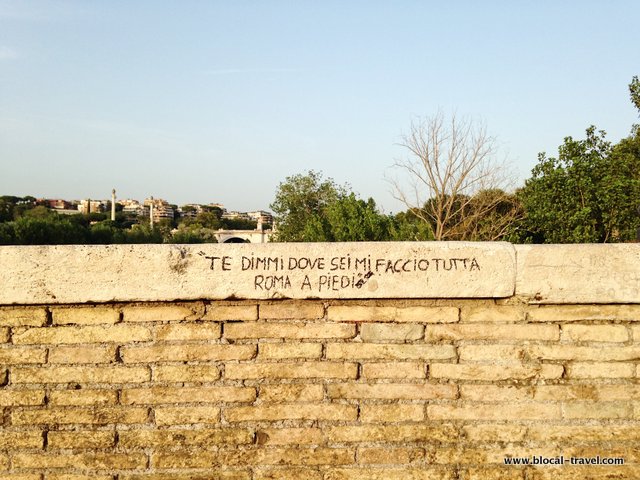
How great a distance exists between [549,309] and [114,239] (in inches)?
2377

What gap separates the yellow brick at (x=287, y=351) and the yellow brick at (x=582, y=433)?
44.5 inches

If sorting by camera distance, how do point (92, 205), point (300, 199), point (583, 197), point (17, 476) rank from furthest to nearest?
point (92, 205), point (300, 199), point (583, 197), point (17, 476)

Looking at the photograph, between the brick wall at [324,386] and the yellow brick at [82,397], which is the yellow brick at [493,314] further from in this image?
the yellow brick at [82,397]

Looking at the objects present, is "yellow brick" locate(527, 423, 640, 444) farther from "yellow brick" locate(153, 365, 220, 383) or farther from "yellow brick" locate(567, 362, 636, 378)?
"yellow brick" locate(153, 365, 220, 383)

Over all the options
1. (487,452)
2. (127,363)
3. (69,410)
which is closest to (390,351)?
(487,452)

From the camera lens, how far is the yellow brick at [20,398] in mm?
2592

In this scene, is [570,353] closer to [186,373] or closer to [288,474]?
[288,474]

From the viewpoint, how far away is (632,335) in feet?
8.76

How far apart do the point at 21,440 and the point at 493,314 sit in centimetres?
240

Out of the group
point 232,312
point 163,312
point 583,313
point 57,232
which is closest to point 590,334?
point 583,313

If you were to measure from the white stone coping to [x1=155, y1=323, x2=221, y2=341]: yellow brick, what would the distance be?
0.50 feet

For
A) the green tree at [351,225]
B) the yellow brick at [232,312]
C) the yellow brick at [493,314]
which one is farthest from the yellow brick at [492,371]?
the green tree at [351,225]

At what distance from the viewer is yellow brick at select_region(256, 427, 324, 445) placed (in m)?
2.60

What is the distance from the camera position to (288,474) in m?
2.60
